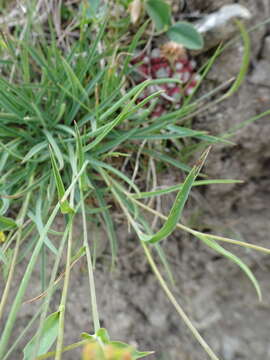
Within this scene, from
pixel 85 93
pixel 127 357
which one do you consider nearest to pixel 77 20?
pixel 85 93

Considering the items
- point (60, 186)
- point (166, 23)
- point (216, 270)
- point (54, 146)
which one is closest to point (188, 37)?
point (166, 23)

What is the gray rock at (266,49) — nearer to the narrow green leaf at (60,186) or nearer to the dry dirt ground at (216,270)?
the dry dirt ground at (216,270)

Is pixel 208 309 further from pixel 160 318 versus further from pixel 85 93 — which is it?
pixel 85 93

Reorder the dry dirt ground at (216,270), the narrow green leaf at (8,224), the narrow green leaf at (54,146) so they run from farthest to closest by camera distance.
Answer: the dry dirt ground at (216,270)
the narrow green leaf at (54,146)
the narrow green leaf at (8,224)

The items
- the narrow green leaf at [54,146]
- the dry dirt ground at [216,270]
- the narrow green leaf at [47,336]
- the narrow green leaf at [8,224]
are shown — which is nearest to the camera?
the narrow green leaf at [47,336]

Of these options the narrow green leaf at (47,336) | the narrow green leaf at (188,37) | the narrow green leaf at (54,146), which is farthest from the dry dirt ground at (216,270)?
the narrow green leaf at (47,336)

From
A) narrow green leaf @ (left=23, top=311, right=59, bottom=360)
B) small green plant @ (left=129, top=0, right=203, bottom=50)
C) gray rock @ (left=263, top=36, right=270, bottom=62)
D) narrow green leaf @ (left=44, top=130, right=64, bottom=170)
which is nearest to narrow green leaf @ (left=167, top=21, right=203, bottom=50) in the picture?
small green plant @ (left=129, top=0, right=203, bottom=50)
